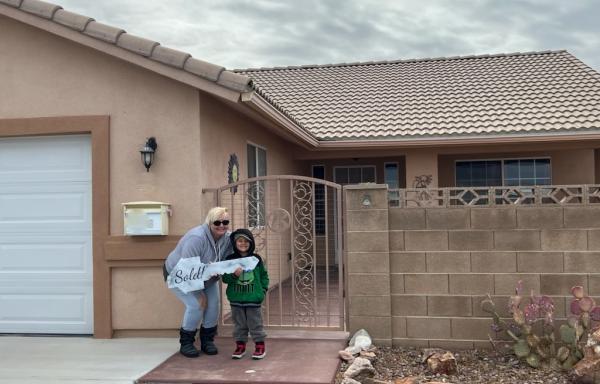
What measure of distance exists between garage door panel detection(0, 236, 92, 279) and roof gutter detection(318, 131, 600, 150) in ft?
17.8

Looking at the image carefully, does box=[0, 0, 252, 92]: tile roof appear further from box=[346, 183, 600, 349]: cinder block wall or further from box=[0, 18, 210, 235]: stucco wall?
box=[346, 183, 600, 349]: cinder block wall

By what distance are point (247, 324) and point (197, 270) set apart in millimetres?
754

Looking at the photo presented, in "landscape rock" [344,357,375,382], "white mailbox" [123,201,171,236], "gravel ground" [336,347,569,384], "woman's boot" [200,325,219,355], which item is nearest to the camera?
"landscape rock" [344,357,375,382]

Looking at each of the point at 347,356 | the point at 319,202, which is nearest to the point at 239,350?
the point at 347,356

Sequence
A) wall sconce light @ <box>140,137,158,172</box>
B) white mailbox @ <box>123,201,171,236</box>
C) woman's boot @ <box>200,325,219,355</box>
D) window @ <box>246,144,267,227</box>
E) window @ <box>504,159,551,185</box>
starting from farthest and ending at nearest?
window @ <box>504,159,551,185</box>, window @ <box>246,144,267,227</box>, wall sconce light @ <box>140,137,158,172</box>, white mailbox @ <box>123,201,171,236</box>, woman's boot @ <box>200,325,219,355</box>

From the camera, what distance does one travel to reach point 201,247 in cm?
569

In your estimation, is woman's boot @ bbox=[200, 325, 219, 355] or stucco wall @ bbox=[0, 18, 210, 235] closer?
woman's boot @ bbox=[200, 325, 219, 355]

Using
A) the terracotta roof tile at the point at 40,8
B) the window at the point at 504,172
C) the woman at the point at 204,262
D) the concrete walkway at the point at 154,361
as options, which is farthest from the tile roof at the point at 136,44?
the window at the point at 504,172

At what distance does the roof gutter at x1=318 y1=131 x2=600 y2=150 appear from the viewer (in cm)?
1032

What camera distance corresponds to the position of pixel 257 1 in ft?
34.9

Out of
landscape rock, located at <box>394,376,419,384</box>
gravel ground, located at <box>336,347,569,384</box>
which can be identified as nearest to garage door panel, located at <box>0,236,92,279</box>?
gravel ground, located at <box>336,347,569,384</box>

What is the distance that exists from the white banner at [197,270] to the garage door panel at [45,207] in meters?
1.74

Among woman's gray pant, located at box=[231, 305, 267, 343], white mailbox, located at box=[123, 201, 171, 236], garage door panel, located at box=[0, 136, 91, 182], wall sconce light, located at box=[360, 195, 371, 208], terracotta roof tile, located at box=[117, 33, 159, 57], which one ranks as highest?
terracotta roof tile, located at box=[117, 33, 159, 57]

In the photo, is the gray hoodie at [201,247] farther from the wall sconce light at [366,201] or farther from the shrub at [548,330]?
the shrub at [548,330]
